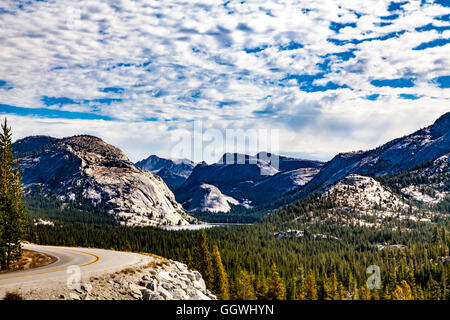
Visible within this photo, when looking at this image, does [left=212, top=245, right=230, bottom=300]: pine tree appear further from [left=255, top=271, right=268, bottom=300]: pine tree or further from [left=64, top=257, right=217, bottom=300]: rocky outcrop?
[left=64, top=257, right=217, bottom=300]: rocky outcrop

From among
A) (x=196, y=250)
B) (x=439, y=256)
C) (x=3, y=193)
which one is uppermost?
(x=3, y=193)

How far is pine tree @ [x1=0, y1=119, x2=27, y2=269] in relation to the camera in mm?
46259

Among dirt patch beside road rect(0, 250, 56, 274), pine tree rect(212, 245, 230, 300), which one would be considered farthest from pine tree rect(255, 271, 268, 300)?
dirt patch beside road rect(0, 250, 56, 274)

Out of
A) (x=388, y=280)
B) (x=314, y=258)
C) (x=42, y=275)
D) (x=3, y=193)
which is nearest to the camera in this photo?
(x=42, y=275)

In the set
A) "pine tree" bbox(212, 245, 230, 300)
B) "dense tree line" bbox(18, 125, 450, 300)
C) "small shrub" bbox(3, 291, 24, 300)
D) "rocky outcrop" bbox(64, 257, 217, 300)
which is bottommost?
"dense tree line" bbox(18, 125, 450, 300)

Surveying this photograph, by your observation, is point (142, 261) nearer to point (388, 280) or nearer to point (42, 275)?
point (42, 275)

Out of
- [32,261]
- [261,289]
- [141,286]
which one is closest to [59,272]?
[141,286]

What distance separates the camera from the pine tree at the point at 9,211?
46.3 m

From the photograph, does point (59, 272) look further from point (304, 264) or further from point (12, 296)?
point (304, 264)

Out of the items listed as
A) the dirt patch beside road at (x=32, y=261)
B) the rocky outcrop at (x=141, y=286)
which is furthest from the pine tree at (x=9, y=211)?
the rocky outcrop at (x=141, y=286)

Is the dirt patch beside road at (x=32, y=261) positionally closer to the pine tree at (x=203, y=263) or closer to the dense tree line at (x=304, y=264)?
the pine tree at (x=203, y=263)
